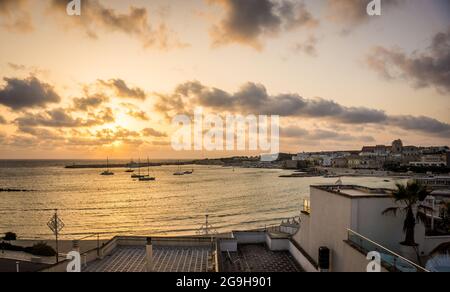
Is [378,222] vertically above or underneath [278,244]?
above

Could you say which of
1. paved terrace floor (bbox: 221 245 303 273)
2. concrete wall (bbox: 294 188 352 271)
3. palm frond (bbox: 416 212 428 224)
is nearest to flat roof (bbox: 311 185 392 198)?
concrete wall (bbox: 294 188 352 271)

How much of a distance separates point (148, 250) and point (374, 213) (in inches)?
188

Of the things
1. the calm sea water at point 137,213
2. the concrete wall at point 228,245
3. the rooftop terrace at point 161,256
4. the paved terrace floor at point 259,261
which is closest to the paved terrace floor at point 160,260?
the rooftop terrace at point 161,256

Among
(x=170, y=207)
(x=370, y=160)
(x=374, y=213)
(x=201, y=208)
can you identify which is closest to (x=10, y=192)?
(x=170, y=207)

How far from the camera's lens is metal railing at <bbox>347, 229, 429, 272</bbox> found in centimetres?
392

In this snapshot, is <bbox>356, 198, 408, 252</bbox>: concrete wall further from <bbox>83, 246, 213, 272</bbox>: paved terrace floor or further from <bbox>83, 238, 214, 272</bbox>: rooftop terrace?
<bbox>83, 246, 213, 272</bbox>: paved terrace floor

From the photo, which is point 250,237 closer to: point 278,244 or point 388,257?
point 278,244

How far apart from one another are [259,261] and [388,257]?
4480 mm

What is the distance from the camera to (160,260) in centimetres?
810

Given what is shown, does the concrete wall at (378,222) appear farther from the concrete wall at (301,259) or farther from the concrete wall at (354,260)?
the concrete wall at (301,259)

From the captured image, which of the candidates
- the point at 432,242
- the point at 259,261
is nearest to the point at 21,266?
the point at 259,261

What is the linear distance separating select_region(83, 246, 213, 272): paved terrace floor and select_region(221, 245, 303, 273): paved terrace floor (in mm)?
638
